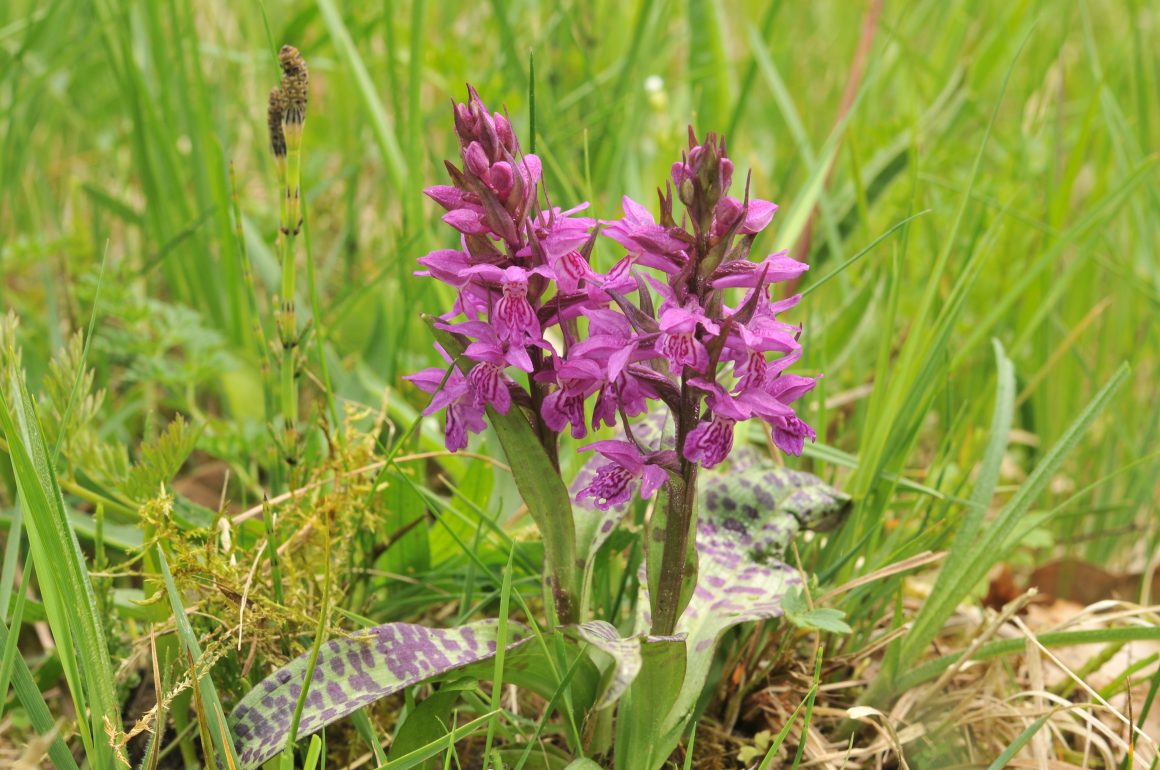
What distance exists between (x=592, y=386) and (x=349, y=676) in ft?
1.59

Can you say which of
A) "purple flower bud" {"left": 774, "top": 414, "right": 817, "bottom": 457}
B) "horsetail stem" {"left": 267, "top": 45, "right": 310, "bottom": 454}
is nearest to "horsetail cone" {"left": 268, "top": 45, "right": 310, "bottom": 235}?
"horsetail stem" {"left": 267, "top": 45, "right": 310, "bottom": 454}

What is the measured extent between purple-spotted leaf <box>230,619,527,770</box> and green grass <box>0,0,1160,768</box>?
0.06 metres

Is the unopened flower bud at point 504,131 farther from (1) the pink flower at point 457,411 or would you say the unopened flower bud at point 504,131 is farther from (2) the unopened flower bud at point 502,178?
(1) the pink flower at point 457,411

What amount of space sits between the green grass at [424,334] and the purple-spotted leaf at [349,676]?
0.06m

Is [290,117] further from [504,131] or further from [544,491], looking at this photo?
[544,491]

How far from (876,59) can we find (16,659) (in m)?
2.25

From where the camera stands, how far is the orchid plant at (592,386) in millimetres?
1219

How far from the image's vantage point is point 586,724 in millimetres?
1496

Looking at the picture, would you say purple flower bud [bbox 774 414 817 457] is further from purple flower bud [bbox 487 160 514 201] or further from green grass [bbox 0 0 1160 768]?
purple flower bud [bbox 487 160 514 201]

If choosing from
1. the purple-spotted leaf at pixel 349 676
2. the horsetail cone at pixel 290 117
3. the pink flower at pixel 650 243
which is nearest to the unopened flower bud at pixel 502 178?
the pink flower at pixel 650 243

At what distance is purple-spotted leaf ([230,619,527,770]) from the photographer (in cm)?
127

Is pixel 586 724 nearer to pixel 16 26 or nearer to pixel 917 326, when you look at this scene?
pixel 917 326

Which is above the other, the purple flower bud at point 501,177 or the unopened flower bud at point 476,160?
the unopened flower bud at point 476,160

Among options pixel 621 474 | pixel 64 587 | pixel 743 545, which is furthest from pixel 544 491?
pixel 64 587
